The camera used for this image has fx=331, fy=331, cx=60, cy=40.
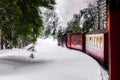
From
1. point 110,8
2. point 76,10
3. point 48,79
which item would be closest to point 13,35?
point 48,79

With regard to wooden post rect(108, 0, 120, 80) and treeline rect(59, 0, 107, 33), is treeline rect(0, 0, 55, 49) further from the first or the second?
treeline rect(59, 0, 107, 33)

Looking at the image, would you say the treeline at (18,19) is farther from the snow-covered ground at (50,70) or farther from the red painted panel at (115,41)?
the red painted panel at (115,41)

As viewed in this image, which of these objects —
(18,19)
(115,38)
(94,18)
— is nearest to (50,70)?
(18,19)

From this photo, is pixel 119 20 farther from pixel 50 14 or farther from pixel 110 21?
pixel 50 14

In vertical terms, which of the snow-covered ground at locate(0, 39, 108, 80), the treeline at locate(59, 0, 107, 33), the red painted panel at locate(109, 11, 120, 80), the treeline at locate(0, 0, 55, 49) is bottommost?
the snow-covered ground at locate(0, 39, 108, 80)

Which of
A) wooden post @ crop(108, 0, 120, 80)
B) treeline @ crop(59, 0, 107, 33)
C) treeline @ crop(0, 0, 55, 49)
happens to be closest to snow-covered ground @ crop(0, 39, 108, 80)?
treeline @ crop(0, 0, 55, 49)

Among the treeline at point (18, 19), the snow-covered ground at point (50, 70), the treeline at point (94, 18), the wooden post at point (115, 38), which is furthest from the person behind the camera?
the treeline at point (94, 18)

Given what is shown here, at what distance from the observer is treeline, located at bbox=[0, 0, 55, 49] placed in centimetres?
2008

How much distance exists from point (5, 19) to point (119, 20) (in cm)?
1599

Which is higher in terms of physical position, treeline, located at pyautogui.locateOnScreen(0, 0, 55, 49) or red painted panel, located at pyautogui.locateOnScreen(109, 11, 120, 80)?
treeline, located at pyautogui.locateOnScreen(0, 0, 55, 49)

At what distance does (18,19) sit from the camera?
20.6 m

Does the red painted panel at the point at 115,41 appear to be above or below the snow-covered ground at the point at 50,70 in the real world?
above

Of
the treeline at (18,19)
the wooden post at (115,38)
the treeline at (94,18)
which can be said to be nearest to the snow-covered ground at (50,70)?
the treeline at (18,19)

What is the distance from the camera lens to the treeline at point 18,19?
2008 centimetres
